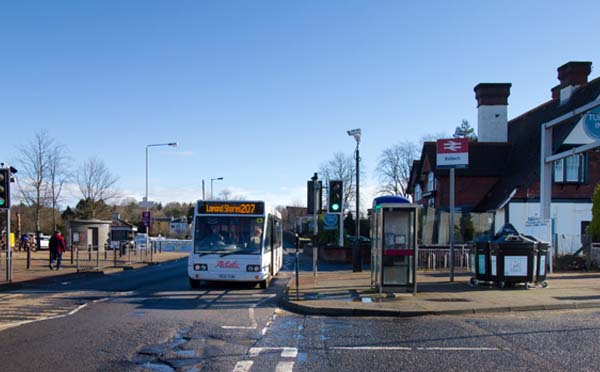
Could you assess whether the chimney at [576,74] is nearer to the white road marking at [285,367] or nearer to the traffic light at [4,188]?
the traffic light at [4,188]

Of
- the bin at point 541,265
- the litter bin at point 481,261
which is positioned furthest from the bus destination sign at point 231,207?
the bin at point 541,265

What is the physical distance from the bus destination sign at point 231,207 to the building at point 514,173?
13306mm

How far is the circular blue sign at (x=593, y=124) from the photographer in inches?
694

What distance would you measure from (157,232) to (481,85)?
79366mm

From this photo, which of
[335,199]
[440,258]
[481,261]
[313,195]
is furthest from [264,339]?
[440,258]

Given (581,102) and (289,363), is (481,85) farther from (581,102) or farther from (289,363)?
(289,363)

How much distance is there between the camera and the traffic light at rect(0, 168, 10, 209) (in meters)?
17.5

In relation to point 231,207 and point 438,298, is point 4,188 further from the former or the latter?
point 438,298

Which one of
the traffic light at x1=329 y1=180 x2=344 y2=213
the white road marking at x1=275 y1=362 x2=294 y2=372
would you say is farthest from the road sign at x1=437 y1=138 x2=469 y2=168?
the white road marking at x1=275 y1=362 x2=294 y2=372

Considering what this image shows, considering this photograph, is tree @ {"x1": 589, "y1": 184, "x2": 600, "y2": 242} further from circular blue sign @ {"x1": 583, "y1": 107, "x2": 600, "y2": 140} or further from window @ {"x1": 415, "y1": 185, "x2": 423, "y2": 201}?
window @ {"x1": 415, "y1": 185, "x2": 423, "y2": 201}

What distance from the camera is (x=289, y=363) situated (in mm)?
7602

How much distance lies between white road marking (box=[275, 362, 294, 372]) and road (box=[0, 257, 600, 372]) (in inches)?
0.5

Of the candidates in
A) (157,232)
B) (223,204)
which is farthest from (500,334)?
(157,232)

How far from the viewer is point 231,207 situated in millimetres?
17484
